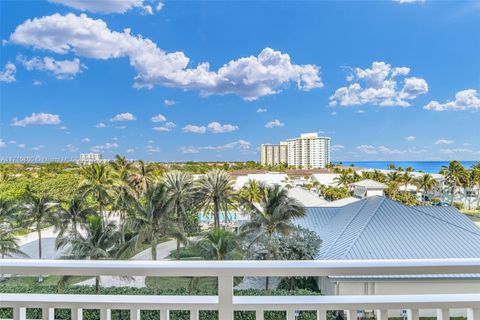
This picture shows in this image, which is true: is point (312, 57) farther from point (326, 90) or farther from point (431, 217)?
point (431, 217)

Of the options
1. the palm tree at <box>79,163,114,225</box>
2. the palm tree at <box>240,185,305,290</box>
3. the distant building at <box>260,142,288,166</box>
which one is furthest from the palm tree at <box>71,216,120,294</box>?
the distant building at <box>260,142,288,166</box>

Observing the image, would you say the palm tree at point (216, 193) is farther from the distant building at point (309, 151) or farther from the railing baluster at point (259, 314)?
the railing baluster at point (259, 314)

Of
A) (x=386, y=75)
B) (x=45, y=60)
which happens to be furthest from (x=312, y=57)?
(x=45, y=60)

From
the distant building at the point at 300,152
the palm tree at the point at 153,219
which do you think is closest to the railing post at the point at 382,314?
the distant building at the point at 300,152

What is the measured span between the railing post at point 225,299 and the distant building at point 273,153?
117 inches

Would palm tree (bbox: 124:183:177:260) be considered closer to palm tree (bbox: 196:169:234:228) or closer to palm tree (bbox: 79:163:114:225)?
palm tree (bbox: 79:163:114:225)

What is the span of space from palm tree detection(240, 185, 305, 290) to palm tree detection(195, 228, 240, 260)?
3.04 feet

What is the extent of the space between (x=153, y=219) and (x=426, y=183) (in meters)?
5.50

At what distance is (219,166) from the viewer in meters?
3.53

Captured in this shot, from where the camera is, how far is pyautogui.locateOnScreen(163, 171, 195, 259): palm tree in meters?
5.38

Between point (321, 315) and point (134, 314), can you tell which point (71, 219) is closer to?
point (134, 314)

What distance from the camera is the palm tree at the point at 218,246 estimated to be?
16.5 ft

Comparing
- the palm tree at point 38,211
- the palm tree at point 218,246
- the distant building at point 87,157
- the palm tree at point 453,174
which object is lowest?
the palm tree at point 218,246

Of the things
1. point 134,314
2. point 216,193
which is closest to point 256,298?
point 134,314
